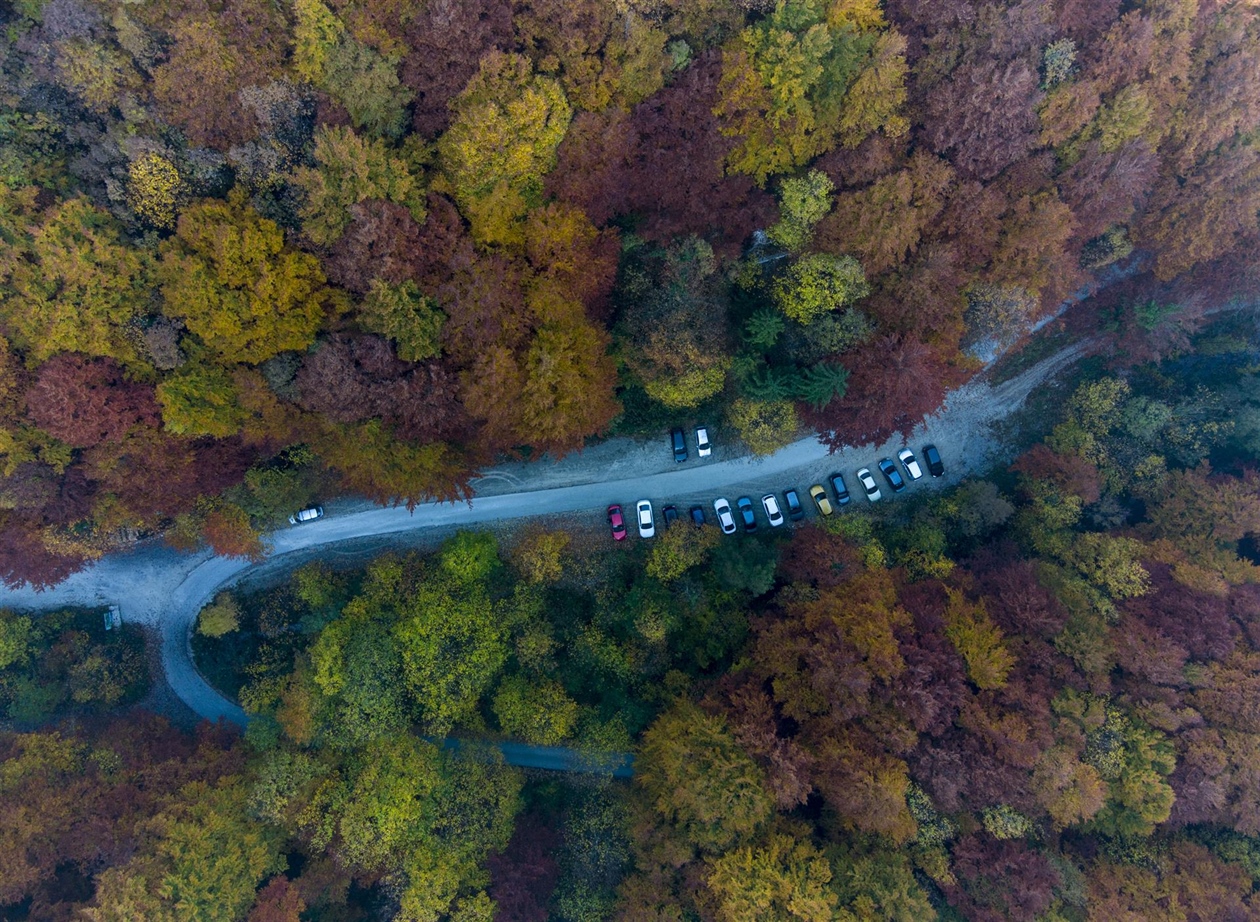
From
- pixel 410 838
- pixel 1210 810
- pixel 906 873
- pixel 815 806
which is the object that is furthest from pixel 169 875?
pixel 1210 810

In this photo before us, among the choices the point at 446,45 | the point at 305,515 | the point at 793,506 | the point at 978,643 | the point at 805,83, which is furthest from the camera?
the point at 793,506

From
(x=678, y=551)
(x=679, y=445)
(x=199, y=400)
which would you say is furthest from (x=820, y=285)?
(x=199, y=400)

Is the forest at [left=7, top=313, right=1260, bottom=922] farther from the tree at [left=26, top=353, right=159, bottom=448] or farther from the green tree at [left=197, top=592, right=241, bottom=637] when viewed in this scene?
the tree at [left=26, top=353, right=159, bottom=448]

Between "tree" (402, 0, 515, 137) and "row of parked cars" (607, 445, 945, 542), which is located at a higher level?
"tree" (402, 0, 515, 137)

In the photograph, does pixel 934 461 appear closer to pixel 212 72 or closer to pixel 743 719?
pixel 743 719

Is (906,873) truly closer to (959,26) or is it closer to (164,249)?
(959,26)

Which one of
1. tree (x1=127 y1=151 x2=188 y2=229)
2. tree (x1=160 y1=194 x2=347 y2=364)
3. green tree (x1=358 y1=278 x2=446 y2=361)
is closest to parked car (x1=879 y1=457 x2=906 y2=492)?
green tree (x1=358 y1=278 x2=446 y2=361)

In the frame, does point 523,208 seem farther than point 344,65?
Yes
